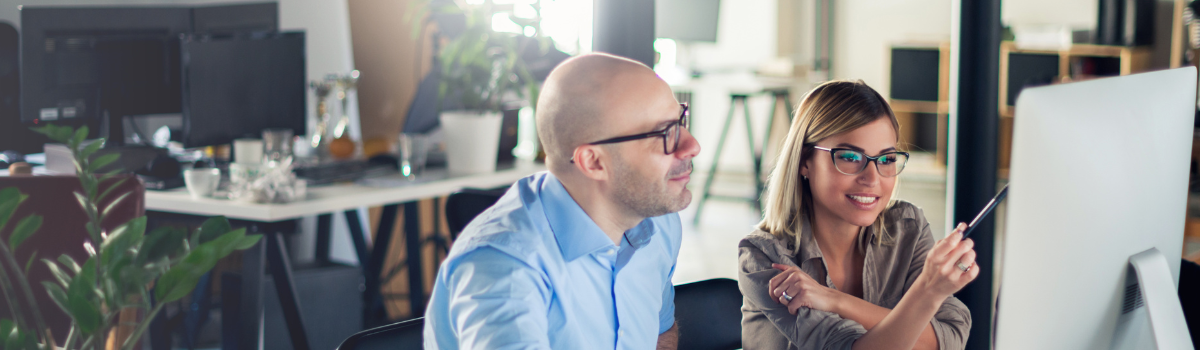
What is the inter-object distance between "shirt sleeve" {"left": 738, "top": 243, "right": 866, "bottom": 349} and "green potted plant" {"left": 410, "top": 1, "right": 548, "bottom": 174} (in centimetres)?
150

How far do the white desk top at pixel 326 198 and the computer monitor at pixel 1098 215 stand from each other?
5.90ft

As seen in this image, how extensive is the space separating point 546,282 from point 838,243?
0.60 m

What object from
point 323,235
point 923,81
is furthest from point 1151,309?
point 923,81

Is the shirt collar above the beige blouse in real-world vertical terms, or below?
above

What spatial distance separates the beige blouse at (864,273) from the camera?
1348 mm

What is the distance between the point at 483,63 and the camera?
276cm

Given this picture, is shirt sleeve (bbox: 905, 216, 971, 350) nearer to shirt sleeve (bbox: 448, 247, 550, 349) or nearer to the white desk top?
shirt sleeve (bbox: 448, 247, 550, 349)

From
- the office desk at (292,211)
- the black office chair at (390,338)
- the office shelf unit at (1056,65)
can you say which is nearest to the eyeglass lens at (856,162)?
the black office chair at (390,338)

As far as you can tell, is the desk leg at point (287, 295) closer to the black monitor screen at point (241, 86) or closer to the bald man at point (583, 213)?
the black monitor screen at point (241, 86)

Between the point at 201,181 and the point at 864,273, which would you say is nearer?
the point at 864,273

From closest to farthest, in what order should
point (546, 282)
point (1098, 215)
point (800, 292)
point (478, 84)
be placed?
point (1098, 215), point (546, 282), point (800, 292), point (478, 84)

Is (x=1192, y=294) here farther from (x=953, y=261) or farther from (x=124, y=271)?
(x=124, y=271)

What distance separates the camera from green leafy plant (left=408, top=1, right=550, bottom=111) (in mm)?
2760

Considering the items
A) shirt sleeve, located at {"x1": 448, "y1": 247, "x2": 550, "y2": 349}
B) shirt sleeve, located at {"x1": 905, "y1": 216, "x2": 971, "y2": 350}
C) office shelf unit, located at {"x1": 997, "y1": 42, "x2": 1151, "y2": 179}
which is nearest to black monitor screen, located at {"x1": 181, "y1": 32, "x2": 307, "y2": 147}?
shirt sleeve, located at {"x1": 448, "y1": 247, "x2": 550, "y2": 349}
